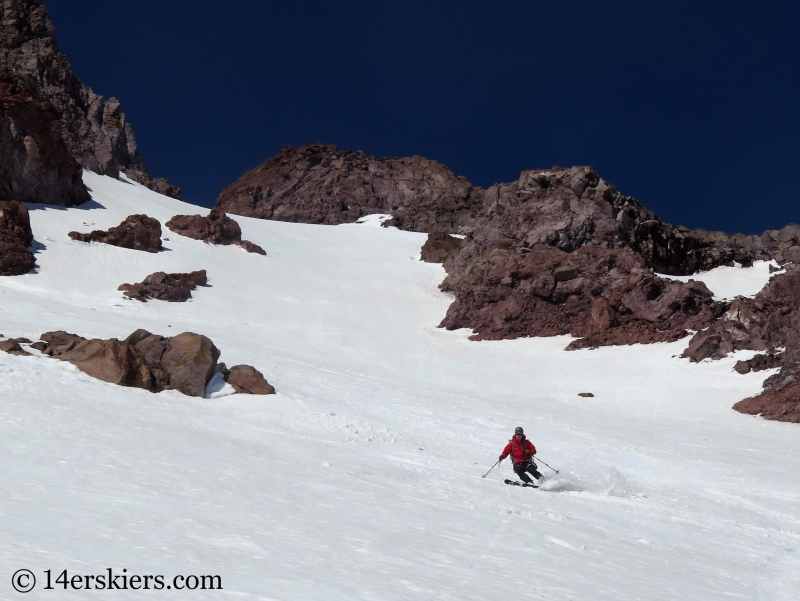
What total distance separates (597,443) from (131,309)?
24.3m

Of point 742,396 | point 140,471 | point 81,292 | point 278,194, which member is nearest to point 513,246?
point 742,396

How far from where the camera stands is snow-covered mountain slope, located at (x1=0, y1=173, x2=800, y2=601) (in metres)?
6.03

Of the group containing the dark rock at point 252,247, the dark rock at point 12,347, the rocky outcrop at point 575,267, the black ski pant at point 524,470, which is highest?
the rocky outcrop at point 575,267

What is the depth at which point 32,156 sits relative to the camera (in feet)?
148

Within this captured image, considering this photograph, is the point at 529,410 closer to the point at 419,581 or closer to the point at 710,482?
the point at 710,482

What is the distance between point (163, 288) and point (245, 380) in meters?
20.2

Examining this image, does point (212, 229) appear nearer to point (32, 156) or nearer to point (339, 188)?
point (32, 156)

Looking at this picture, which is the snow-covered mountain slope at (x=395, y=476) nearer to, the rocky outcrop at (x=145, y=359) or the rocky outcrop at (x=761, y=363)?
the rocky outcrop at (x=145, y=359)

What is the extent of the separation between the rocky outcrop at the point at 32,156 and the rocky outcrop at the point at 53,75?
20.6 meters

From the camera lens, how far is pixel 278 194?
10831cm

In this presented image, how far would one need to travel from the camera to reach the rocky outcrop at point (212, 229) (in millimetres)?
49406

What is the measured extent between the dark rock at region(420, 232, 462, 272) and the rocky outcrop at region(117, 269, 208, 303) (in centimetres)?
2368

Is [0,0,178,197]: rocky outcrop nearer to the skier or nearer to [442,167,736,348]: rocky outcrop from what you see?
[442,167,736,348]: rocky outcrop

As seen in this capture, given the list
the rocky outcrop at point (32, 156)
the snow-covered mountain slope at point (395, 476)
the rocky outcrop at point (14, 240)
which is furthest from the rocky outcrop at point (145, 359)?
the rocky outcrop at point (32, 156)
